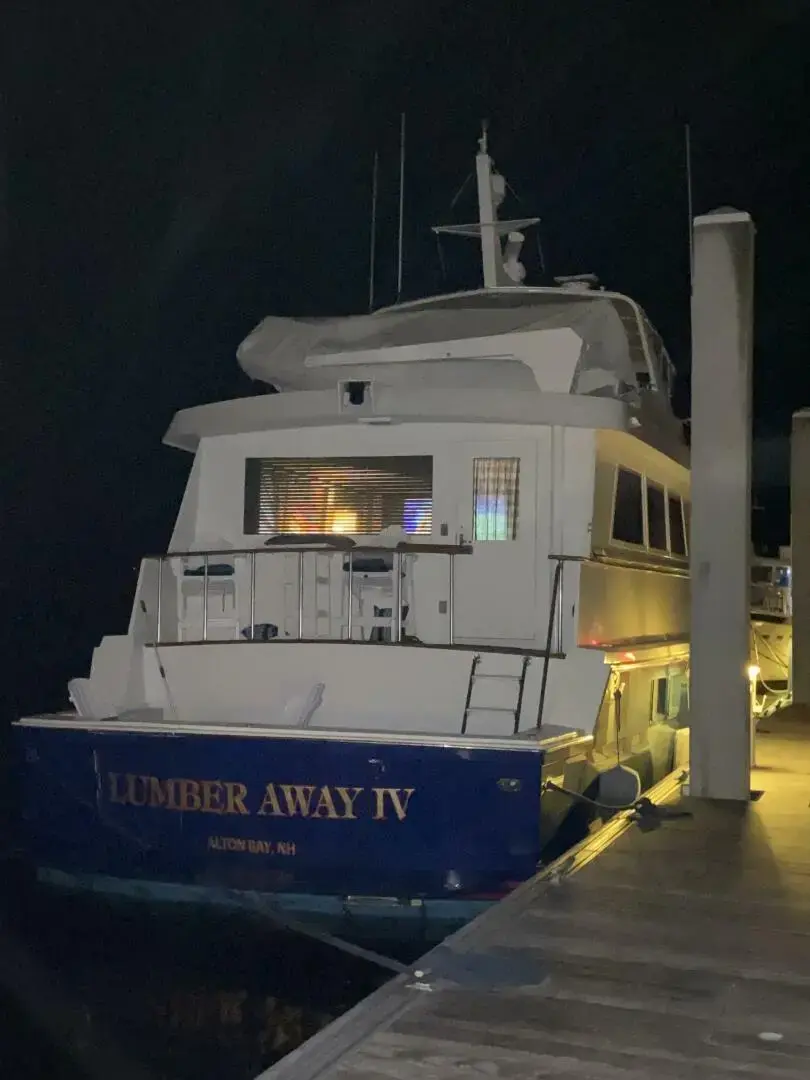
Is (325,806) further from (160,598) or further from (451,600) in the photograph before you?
(160,598)

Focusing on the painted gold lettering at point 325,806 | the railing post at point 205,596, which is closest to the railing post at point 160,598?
the railing post at point 205,596

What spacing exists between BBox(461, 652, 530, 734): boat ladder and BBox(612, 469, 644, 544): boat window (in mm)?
1950

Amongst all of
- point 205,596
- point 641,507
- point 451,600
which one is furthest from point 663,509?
point 205,596

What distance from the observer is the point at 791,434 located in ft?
54.4

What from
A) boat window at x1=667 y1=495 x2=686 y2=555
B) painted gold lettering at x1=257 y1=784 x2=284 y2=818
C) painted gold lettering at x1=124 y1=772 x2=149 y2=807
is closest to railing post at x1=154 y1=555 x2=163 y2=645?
painted gold lettering at x1=124 y1=772 x2=149 y2=807

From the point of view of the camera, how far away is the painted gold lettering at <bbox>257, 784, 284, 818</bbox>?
691 centimetres

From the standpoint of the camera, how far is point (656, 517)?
10.3m

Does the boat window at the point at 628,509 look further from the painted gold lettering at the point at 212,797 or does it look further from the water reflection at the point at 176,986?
the water reflection at the point at 176,986

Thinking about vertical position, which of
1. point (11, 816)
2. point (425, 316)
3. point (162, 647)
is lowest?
point (11, 816)

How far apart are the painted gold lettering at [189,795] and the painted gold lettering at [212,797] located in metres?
0.04

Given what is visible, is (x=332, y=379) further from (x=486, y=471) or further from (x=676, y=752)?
(x=676, y=752)

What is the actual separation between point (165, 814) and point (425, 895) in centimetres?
168

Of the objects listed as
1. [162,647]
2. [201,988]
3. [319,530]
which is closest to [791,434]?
[319,530]

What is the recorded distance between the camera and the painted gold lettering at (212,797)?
7023mm
